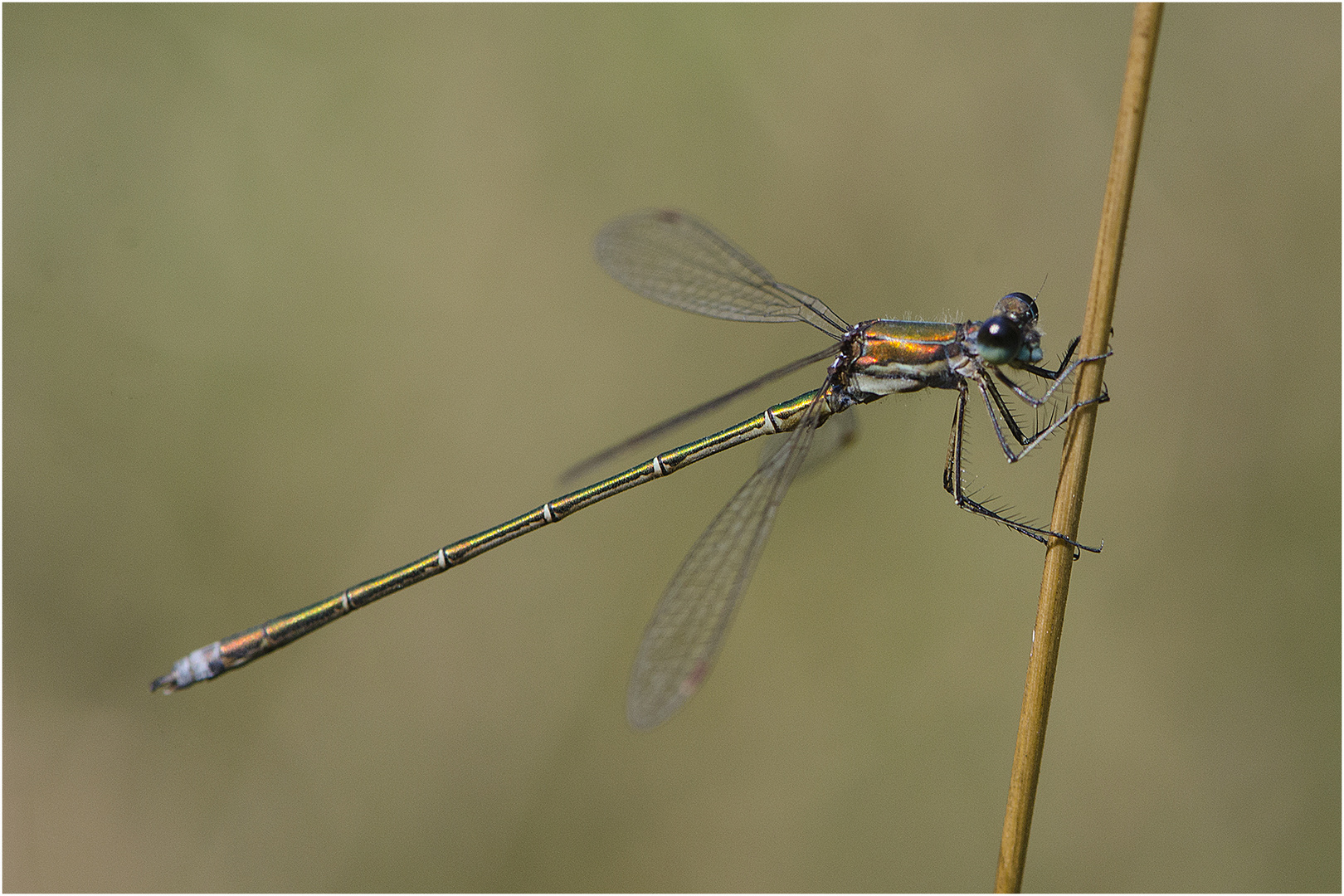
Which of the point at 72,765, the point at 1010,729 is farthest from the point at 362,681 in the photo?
the point at 1010,729

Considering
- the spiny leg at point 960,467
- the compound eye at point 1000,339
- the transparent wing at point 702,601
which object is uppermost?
the compound eye at point 1000,339

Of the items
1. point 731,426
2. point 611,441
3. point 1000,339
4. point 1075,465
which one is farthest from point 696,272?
point 1075,465

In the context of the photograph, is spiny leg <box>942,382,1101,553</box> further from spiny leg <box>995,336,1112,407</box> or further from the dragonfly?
spiny leg <box>995,336,1112,407</box>

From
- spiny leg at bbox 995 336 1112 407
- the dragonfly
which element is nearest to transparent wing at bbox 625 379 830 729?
the dragonfly

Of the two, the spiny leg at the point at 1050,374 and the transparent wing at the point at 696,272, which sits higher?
the transparent wing at the point at 696,272

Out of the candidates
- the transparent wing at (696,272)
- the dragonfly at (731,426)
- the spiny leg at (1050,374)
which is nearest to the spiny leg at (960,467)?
the dragonfly at (731,426)

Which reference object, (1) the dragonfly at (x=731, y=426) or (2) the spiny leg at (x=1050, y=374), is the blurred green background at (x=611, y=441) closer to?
(1) the dragonfly at (x=731, y=426)

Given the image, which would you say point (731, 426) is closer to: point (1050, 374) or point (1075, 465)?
point (1050, 374)
